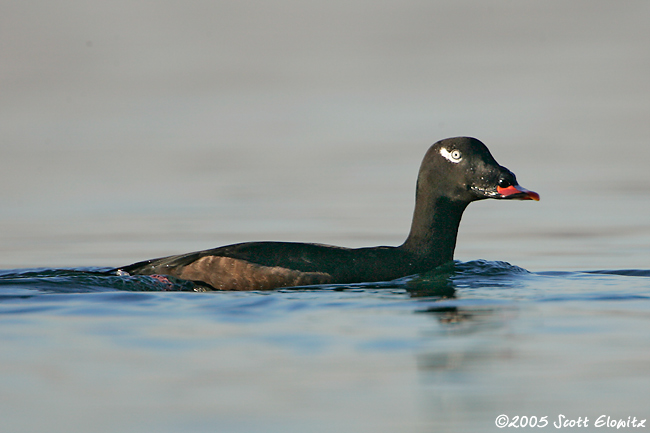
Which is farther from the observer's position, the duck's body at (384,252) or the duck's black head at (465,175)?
the duck's black head at (465,175)

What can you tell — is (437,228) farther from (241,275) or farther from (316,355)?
(316,355)

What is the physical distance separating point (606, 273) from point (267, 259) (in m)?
3.34

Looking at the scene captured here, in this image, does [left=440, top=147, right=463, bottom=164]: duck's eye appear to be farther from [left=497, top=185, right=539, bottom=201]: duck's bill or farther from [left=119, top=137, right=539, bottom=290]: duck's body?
[left=497, top=185, right=539, bottom=201]: duck's bill

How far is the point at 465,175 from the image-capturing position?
29.6 feet

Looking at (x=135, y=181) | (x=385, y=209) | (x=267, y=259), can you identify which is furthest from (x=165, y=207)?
(x=267, y=259)

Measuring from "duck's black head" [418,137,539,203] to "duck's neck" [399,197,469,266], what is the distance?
83mm

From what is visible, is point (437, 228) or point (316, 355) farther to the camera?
point (437, 228)

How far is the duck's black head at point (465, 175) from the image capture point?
891cm

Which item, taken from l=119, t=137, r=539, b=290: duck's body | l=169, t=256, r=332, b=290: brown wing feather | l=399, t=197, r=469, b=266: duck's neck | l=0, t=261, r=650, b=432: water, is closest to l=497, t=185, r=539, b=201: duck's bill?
l=119, t=137, r=539, b=290: duck's body

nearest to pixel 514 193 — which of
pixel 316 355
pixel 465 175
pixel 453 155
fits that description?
pixel 465 175

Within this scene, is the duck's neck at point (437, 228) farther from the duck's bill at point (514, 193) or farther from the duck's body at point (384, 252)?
the duck's bill at point (514, 193)

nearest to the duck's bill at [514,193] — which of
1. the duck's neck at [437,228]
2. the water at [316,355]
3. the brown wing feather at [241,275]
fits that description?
the duck's neck at [437,228]

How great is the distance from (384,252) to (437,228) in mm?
599

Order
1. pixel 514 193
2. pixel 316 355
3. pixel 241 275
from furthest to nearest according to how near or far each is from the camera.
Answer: pixel 514 193 → pixel 241 275 → pixel 316 355
